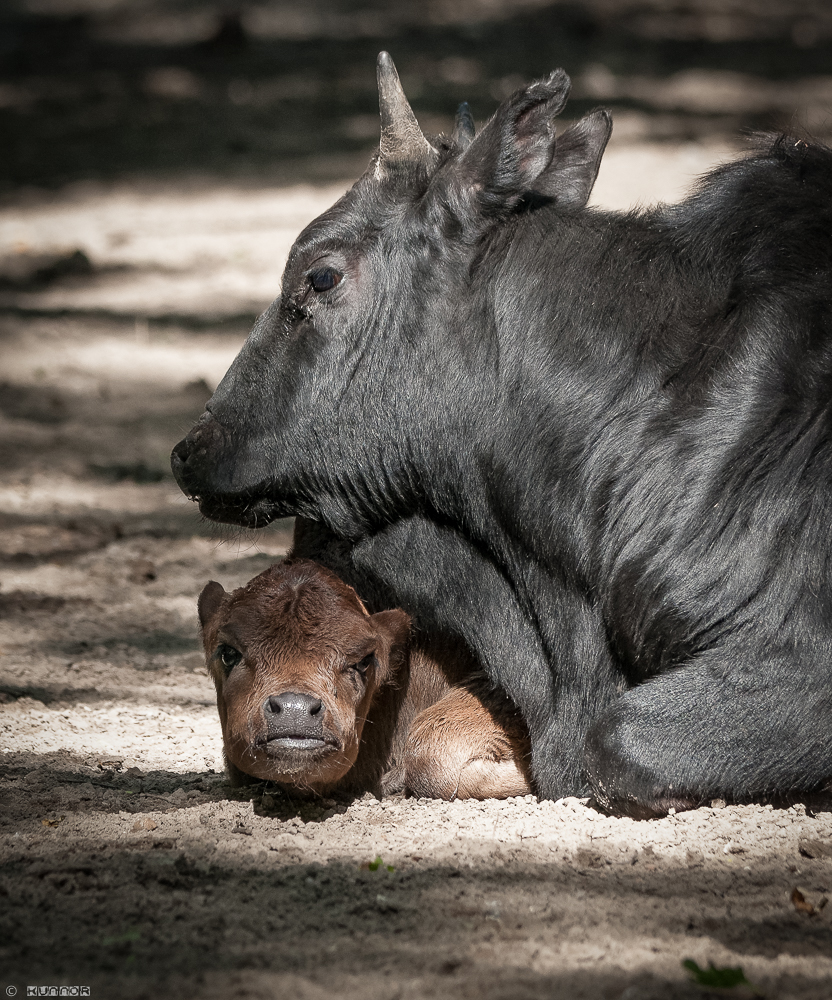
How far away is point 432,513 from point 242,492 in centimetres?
77

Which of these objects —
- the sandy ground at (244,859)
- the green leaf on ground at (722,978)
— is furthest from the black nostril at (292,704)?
the green leaf on ground at (722,978)

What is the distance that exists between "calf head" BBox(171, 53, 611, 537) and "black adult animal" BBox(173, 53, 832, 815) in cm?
1

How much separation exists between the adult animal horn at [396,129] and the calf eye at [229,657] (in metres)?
1.98

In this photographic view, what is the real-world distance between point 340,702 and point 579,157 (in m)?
2.44

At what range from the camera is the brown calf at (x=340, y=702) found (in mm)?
4465

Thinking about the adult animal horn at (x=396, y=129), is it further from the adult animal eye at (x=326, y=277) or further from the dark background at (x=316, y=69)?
the dark background at (x=316, y=69)

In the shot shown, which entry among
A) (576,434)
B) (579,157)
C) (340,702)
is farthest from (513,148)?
(340,702)

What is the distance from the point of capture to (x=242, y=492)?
16.6ft

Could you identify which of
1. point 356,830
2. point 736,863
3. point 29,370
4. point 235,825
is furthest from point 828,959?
point 29,370

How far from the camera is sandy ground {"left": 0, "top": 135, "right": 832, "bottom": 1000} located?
318 centimetres

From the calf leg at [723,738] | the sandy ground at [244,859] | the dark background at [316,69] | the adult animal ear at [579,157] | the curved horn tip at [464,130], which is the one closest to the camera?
the sandy ground at [244,859]

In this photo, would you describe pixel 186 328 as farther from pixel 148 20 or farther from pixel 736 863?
pixel 148 20

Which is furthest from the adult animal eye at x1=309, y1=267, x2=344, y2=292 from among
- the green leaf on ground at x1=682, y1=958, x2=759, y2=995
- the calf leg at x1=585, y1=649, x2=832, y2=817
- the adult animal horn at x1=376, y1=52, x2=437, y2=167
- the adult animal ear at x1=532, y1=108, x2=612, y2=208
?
the green leaf on ground at x1=682, y1=958, x2=759, y2=995

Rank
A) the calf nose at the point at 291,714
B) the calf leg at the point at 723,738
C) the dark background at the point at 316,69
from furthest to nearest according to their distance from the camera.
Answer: the dark background at the point at 316,69, the calf nose at the point at 291,714, the calf leg at the point at 723,738
